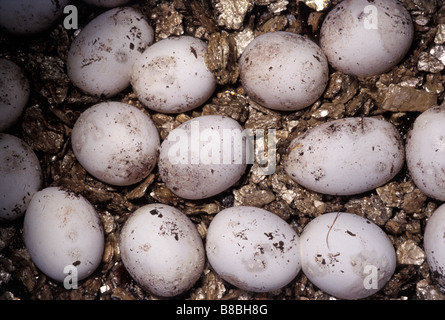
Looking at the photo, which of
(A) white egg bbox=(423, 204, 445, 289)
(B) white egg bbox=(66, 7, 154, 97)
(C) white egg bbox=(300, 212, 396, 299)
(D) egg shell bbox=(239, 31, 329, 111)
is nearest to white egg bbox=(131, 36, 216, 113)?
(B) white egg bbox=(66, 7, 154, 97)

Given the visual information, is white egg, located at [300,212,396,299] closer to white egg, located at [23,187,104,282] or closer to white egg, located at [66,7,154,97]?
white egg, located at [23,187,104,282]

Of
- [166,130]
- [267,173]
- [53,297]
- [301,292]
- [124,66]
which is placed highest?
[124,66]

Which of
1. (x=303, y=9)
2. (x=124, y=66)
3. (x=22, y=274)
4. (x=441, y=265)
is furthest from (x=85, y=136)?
(x=441, y=265)

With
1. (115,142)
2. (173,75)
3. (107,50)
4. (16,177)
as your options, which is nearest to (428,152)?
(173,75)

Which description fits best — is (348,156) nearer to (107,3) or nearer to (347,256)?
(347,256)

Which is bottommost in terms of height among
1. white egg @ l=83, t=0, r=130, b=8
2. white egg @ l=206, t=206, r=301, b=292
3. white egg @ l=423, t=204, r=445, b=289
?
white egg @ l=423, t=204, r=445, b=289

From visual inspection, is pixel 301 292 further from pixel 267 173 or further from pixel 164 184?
pixel 164 184

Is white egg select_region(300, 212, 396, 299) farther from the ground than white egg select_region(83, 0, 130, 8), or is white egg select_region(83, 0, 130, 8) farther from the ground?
white egg select_region(83, 0, 130, 8)
